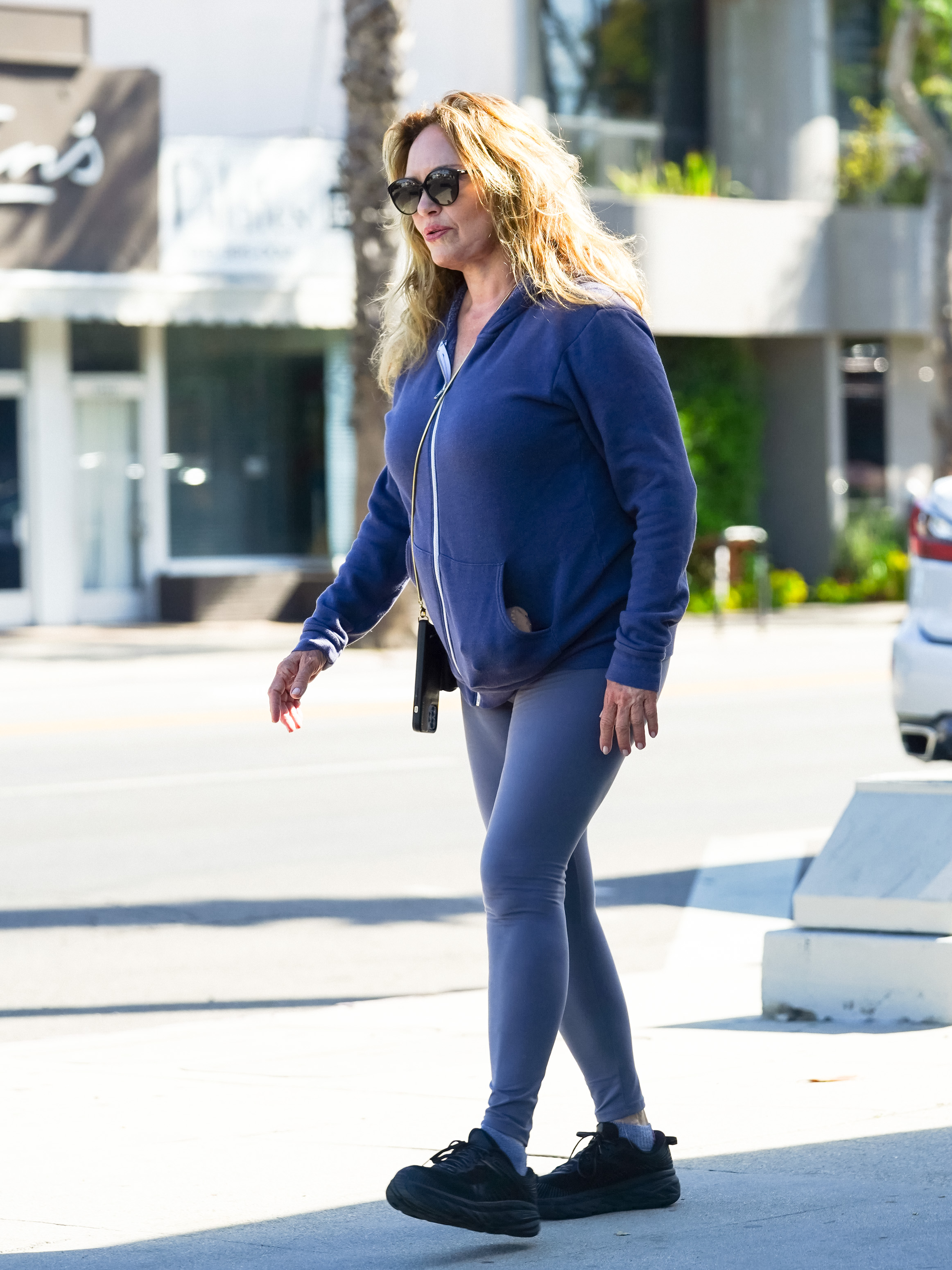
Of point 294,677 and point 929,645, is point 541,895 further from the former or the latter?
point 929,645

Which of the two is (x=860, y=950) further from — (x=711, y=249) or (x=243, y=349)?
(x=711, y=249)

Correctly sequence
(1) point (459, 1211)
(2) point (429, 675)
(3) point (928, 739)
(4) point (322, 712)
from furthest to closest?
1. (4) point (322, 712)
2. (3) point (928, 739)
3. (2) point (429, 675)
4. (1) point (459, 1211)

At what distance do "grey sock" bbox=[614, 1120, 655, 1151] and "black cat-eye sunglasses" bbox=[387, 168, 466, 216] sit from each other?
1663 mm

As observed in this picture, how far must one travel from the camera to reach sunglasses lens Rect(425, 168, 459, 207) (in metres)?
3.69

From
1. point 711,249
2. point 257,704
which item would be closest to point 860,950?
point 257,704

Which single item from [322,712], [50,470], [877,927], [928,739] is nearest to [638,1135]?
[877,927]

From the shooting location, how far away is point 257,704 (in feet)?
49.0

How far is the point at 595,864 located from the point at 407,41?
11353 mm

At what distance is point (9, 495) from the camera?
21.2 meters

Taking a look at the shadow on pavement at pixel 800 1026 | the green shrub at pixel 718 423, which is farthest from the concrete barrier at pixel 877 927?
the green shrub at pixel 718 423

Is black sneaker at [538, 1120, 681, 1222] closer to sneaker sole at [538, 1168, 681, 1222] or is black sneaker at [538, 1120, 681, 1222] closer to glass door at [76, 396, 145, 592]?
sneaker sole at [538, 1168, 681, 1222]

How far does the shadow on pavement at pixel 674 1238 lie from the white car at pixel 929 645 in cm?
441

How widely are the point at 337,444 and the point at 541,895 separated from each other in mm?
19970

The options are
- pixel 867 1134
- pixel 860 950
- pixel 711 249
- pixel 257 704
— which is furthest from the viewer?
pixel 711 249
